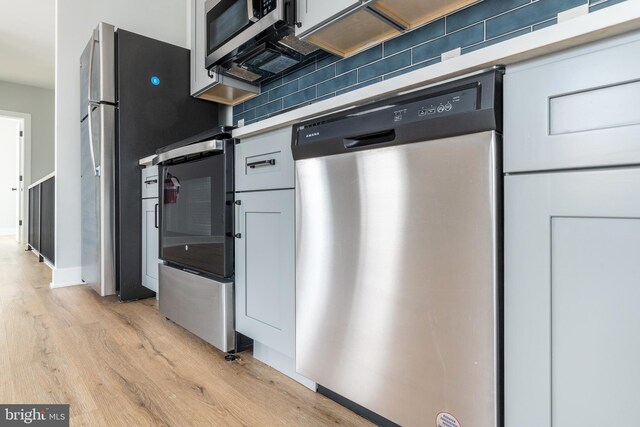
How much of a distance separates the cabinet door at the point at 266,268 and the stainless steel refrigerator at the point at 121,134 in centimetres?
129

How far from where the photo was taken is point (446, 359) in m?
0.71

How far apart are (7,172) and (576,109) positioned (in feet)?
31.4

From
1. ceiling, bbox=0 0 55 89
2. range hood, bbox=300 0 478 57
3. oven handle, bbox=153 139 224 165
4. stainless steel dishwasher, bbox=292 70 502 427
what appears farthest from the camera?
ceiling, bbox=0 0 55 89

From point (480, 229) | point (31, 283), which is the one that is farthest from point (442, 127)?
point (31, 283)

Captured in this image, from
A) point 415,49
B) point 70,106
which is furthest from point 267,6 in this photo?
point 70,106

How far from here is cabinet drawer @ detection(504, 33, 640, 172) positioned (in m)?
0.53

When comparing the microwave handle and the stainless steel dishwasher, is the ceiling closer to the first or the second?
the microwave handle

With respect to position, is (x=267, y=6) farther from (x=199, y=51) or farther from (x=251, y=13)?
(x=199, y=51)

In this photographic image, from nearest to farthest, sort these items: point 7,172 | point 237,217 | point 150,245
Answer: point 237,217 < point 150,245 < point 7,172

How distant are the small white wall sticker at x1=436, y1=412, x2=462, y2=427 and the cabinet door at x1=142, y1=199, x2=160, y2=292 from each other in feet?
5.83

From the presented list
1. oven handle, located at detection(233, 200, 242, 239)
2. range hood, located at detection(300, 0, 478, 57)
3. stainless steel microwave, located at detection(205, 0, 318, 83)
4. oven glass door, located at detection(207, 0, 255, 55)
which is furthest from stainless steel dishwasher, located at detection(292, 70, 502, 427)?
oven glass door, located at detection(207, 0, 255, 55)

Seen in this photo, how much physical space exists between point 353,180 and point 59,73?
2.97 metres

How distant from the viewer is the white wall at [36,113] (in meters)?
5.55

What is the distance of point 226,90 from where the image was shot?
229 cm
